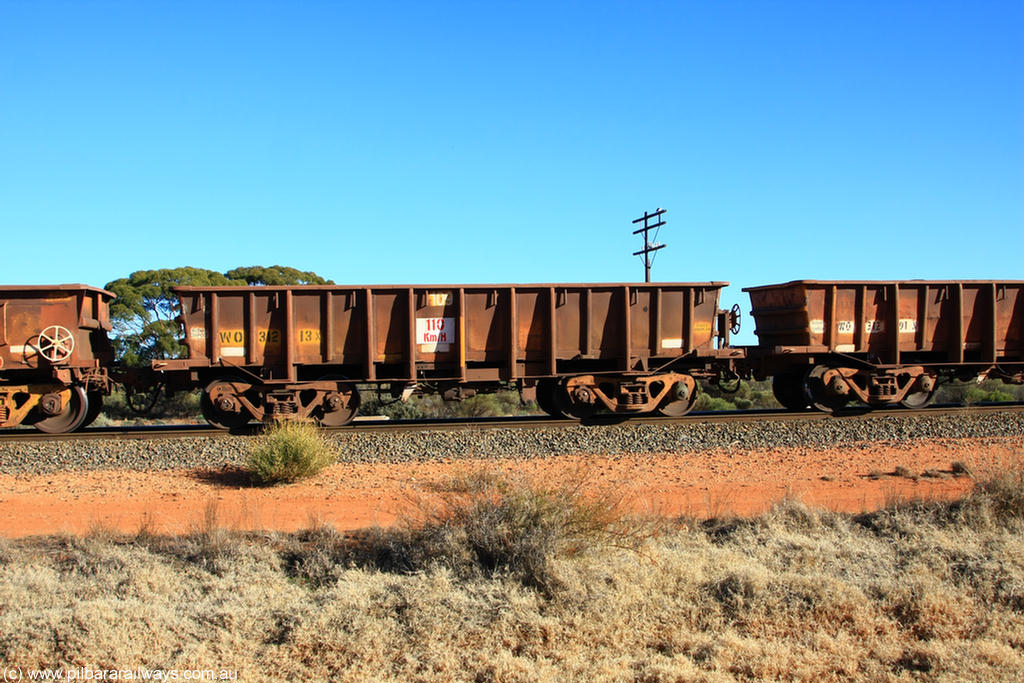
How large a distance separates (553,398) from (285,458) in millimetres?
5851

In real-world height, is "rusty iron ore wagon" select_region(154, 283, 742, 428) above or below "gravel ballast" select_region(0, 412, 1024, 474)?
above

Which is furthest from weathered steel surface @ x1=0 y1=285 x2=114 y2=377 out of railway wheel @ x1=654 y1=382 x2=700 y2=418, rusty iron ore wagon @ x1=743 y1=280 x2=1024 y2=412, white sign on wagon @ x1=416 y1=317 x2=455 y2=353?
rusty iron ore wagon @ x1=743 y1=280 x2=1024 y2=412

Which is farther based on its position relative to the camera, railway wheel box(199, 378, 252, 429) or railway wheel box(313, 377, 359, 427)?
railway wheel box(313, 377, 359, 427)

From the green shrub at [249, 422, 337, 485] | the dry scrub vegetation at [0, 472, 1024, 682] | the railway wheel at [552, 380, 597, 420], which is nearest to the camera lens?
the dry scrub vegetation at [0, 472, 1024, 682]

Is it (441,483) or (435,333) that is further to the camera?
(435,333)

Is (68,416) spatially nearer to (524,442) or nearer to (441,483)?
(524,442)

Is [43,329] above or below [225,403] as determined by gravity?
above

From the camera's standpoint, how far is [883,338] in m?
15.7

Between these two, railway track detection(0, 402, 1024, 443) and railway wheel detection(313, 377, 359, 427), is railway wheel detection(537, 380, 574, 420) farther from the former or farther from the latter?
railway wheel detection(313, 377, 359, 427)

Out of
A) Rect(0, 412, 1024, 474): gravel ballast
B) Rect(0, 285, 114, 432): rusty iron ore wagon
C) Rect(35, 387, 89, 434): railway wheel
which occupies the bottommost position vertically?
Rect(0, 412, 1024, 474): gravel ballast

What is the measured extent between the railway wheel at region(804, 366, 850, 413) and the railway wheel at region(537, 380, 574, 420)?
5095 millimetres

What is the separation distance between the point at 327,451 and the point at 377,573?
5128 mm

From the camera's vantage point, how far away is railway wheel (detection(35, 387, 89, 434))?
538 inches

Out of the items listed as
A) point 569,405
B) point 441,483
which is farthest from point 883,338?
point 441,483
